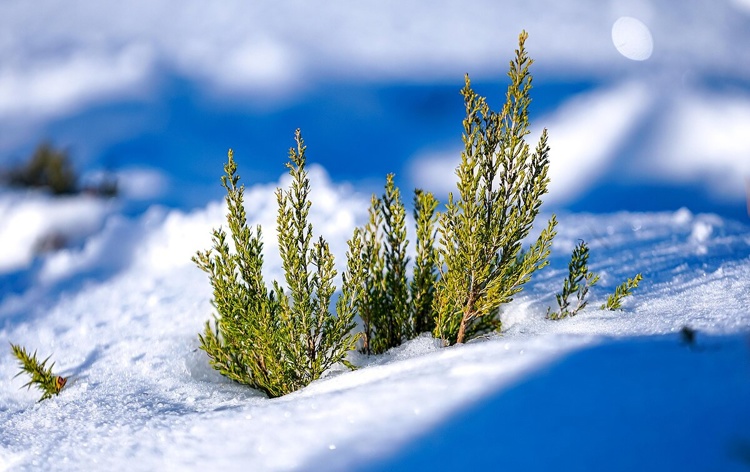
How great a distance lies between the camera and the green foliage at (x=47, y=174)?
14.2 m

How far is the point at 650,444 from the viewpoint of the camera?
2.60 metres

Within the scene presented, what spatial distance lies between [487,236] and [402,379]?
135cm

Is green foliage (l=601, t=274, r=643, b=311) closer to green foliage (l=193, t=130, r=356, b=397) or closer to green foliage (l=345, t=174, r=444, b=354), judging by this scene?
green foliage (l=345, t=174, r=444, b=354)

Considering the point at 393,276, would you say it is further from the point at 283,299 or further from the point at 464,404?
the point at 464,404

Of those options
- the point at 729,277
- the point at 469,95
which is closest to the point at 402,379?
the point at 469,95

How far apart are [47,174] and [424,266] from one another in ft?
40.5

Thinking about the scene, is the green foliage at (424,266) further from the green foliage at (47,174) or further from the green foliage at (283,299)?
the green foliage at (47,174)

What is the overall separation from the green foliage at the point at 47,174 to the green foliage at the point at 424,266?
11.7 m

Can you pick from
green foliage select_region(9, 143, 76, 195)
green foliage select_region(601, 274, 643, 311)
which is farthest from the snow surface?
green foliage select_region(9, 143, 76, 195)

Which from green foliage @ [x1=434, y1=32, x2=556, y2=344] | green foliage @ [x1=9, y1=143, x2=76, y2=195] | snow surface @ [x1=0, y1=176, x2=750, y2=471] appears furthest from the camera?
green foliage @ [x1=9, y1=143, x2=76, y2=195]

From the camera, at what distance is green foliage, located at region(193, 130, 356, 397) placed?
4309mm

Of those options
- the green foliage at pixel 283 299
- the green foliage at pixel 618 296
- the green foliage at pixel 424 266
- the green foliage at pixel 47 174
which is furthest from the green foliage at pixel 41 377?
the green foliage at pixel 47 174

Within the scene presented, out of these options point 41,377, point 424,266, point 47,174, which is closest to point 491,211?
point 424,266

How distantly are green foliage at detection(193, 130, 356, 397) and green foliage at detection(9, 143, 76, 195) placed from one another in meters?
11.4
